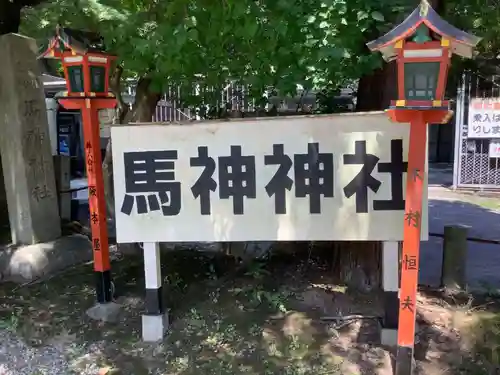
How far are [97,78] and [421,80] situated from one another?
114 inches

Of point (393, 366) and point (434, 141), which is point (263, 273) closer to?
point (393, 366)

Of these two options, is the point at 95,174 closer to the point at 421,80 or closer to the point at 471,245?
the point at 421,80

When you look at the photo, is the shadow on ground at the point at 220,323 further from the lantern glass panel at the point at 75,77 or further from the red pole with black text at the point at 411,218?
the lantern glass panel at the point at 75,77

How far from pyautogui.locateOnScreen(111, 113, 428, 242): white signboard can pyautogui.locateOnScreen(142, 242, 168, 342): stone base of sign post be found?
0.17m

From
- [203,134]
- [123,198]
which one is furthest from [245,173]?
[123,198]

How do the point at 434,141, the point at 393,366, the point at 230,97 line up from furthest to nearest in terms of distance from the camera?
the point at 434,141 < the point at 230,97 < the point at 393,366

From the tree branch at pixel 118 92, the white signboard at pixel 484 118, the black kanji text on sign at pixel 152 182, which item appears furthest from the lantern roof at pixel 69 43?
the white signboard at pixel 484 118

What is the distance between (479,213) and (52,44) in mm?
7853

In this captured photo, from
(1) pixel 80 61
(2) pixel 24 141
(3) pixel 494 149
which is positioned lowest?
(3) pixel 494 149

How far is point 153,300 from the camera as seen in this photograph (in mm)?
4707

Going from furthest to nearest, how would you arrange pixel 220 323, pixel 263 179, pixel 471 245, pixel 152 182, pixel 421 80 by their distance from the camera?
pixel 471 245 → pixel 220 323 → pixel 152 182 → pixel 263 179 → pixel 421 80

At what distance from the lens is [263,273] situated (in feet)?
18.4

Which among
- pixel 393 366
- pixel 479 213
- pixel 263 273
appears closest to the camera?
pixel 393 366

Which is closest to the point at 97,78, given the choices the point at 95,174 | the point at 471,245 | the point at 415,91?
the point at 95,174
